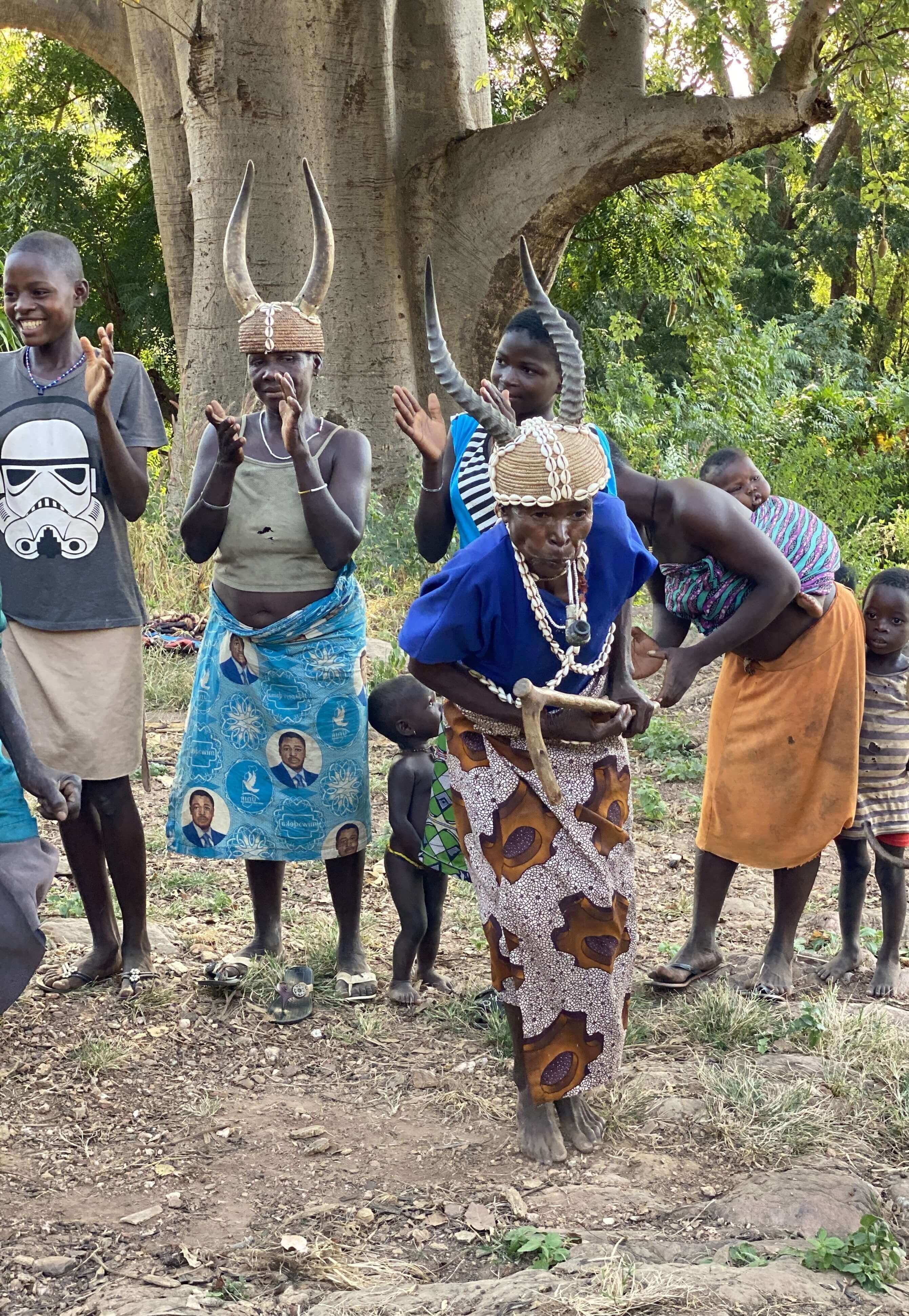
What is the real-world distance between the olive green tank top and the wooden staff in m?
1.02

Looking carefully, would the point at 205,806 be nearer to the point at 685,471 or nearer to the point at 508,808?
the point at 508,808

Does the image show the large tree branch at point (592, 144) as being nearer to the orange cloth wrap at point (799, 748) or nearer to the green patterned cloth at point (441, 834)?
the orange cloth wrap at point (799, 748)

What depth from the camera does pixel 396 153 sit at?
30.2ft

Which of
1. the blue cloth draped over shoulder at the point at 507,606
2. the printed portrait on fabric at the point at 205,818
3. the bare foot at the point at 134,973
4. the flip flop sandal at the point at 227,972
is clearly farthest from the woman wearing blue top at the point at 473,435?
the bare foot at the point at 134,973

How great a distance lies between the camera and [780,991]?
395 cm

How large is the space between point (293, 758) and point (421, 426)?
99cm

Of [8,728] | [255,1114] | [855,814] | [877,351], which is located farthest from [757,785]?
[877,351]

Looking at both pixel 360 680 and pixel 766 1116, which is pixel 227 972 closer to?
pixel 360 680

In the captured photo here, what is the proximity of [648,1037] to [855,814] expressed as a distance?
3.01 feet

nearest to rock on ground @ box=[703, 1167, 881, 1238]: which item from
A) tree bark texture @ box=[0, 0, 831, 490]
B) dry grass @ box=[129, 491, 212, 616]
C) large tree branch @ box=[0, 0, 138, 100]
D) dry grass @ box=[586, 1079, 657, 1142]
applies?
dry grass @ box=[586, 1079, 657, 1142]

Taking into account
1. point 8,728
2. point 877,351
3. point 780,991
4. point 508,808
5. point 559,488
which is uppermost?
point 877,351

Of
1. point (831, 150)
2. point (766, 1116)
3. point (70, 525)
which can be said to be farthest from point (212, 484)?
point (831, 150)

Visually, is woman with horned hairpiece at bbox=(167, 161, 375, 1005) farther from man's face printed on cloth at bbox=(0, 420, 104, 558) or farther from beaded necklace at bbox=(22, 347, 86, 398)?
beaded necklace at bbox=(22, 347, 86, 398)

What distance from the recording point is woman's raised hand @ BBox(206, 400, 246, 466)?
344cm
